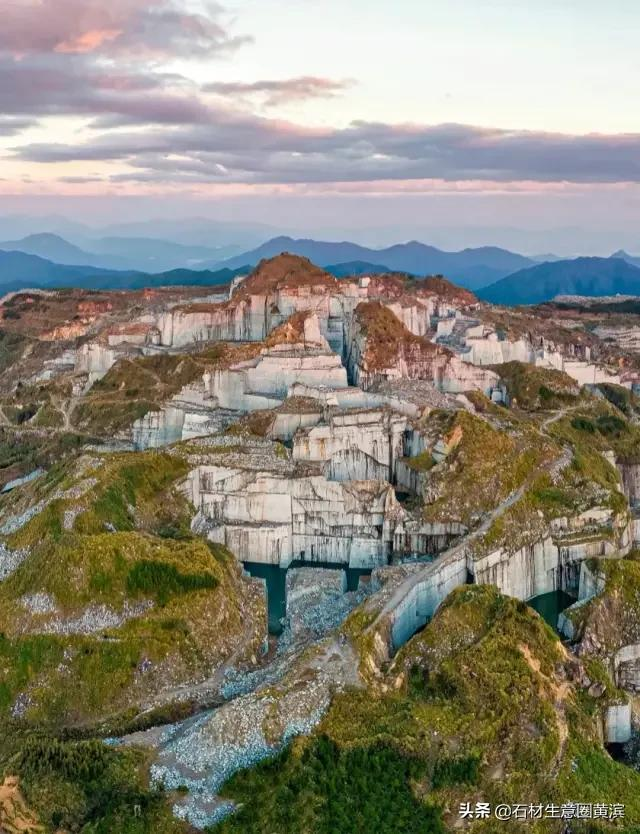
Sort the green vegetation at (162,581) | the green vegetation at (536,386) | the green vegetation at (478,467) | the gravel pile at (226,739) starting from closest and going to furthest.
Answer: the gravel pile at (226,739), the green vegetation at (162,581), the green vegetation at (478,467), the green vegetation at (536,386)

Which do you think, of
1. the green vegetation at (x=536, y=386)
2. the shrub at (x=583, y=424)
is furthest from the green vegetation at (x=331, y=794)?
the green vegetation at (x=536, y=386)

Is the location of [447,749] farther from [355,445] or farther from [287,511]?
[355,445]

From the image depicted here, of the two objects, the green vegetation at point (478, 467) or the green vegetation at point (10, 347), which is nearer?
the green vegetation at point (478, 467)

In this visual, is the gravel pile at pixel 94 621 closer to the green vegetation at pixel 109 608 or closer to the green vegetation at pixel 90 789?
the green vegetation at pixel 109 608

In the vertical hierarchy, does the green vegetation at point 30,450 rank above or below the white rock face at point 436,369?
below

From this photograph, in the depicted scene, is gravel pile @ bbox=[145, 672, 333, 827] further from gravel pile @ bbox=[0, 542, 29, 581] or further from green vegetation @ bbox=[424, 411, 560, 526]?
green vegetation @ bbox=[424, 411, 560, 526]


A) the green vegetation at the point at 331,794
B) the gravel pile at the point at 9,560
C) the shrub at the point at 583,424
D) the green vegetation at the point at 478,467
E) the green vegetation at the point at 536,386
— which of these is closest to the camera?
the green vegetation at the point at 331,794
